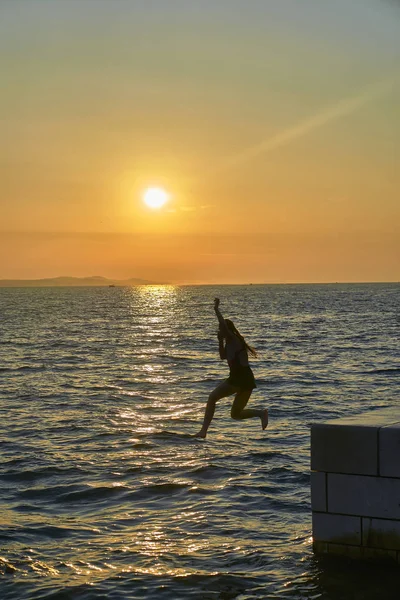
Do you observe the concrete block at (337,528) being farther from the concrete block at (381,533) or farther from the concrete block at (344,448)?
the concrete block at (344,448)

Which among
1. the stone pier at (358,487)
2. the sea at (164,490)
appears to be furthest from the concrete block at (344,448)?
the sea at (164,490)

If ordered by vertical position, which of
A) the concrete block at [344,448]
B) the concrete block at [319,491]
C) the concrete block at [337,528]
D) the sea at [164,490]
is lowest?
the sea at [164,490]

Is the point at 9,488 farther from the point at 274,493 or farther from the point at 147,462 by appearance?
the point at 274,493

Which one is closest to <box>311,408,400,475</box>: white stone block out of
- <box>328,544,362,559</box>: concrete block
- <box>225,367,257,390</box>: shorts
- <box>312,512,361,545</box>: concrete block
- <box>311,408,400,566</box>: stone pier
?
<box>311,408,400,566</box>: stone pier

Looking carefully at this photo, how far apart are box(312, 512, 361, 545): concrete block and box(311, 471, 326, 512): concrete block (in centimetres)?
11

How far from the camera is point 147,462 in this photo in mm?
16984

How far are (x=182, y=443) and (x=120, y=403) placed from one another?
713 cm

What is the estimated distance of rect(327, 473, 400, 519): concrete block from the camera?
9430 mm

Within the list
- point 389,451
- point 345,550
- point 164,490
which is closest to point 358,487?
point 389,451

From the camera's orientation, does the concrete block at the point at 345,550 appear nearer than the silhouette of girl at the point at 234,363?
Yes

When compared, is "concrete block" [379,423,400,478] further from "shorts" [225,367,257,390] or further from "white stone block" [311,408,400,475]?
"shorts" [225,367,257,390]

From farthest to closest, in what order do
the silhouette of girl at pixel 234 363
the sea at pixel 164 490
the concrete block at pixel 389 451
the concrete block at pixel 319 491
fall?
the silhouette of girl at pixel 234 363 → the sea at pixel 164 490 → the concrete block at pixel 319 491 → the concrete block at pixel 389 451

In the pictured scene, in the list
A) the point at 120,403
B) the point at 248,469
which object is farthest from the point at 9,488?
the point at 120,403

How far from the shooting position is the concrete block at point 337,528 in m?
9.80
